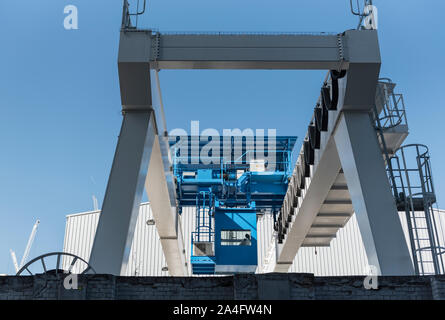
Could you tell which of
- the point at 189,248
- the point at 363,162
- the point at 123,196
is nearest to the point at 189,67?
the point at 123,196

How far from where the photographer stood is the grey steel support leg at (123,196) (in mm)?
11742

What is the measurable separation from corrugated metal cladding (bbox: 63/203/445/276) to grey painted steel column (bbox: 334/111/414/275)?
82.8ft

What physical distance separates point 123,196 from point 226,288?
16.9ft

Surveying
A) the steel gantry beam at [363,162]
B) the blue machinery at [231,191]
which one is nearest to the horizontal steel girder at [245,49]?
the steel gantry beam at [363,162]

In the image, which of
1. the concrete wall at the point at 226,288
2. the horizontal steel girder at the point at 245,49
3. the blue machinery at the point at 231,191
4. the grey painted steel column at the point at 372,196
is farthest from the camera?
the blue machinery at the point at 231,191

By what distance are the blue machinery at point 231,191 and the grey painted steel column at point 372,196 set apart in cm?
1017

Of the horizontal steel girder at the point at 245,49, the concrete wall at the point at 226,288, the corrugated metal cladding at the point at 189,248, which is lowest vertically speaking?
the concrete wall at the point at 226,288

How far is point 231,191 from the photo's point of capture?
2528cm

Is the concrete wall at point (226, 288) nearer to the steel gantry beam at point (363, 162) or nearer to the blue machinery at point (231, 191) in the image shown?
the steel gantry beam at point (363, 162)

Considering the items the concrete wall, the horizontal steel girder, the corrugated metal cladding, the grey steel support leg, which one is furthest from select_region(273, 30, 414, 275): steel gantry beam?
the corrugated metal cladding

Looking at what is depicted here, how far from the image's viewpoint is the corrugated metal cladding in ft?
123

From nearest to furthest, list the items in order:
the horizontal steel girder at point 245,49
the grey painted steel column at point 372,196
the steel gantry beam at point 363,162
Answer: the grey painted steel column at point 372,196 < the steel gantry beam at point 363,162 < the horizontal steel girder at point 245,49

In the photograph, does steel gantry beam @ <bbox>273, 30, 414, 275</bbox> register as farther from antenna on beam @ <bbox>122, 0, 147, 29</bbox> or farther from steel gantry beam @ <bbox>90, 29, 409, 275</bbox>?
antenna on beam @ <bbox>122, 0, 147, 29</bbox>
